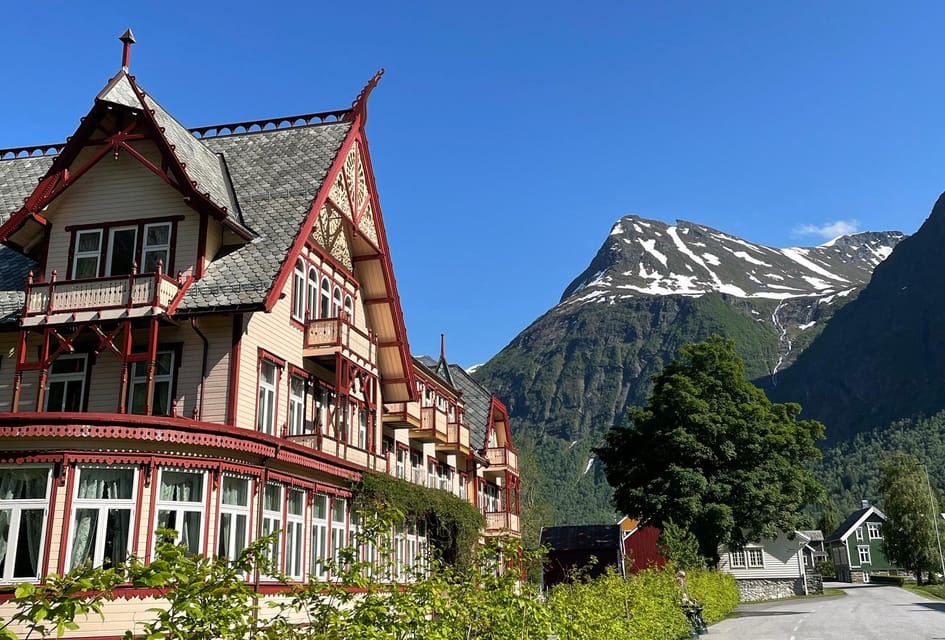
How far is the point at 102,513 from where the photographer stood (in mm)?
17328

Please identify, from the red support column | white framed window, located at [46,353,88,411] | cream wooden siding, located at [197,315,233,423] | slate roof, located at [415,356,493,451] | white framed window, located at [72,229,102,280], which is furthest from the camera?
slate roof, located at [415,356,493,451]

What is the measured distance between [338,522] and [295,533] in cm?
256

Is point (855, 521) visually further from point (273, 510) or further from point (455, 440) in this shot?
point (273, 510)

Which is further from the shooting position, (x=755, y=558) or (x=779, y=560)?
(x=779, y=560)

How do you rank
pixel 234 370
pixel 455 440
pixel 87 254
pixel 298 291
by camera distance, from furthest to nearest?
1. pixel 455 440
2. pixel 298 291
3. pixel 87 254
4. pixel 234 370

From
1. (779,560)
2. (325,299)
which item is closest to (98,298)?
(325,299)

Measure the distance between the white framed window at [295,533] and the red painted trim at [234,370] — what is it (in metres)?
3.06

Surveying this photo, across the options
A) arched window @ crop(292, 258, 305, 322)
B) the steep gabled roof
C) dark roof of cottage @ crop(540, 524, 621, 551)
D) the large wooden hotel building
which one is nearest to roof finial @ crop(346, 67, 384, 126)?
the large wooden hotel building

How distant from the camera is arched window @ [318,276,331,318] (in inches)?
1049

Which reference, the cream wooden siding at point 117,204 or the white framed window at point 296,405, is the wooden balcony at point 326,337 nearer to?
the white framed window at point 296,405

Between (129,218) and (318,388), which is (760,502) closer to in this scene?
(318,388)

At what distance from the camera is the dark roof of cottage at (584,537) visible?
64625 millimetres

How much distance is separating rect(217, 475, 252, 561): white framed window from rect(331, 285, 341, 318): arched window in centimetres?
827

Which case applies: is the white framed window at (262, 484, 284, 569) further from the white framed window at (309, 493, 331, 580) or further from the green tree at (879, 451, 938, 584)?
the green tree at (879, 451, 938, 584)
